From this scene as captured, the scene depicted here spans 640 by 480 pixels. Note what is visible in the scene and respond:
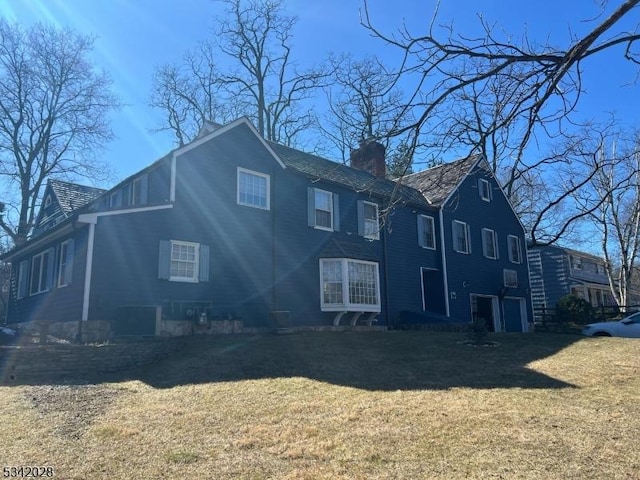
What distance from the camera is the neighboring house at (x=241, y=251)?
13359 millimetres

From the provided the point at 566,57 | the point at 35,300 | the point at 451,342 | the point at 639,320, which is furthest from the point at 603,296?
the point at 566,57

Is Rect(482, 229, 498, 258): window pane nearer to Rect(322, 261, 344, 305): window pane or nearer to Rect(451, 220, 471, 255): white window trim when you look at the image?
Rect(451, 220, 471, 255): white window trim

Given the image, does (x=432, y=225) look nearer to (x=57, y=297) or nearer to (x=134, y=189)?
(x=134, y=189)

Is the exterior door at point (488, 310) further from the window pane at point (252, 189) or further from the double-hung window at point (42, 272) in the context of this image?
the double-hung window at point (42, 272)

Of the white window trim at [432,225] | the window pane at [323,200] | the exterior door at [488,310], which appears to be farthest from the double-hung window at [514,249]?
the window pane at [323,200]

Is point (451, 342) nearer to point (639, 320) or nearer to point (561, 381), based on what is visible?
point (561, 381)

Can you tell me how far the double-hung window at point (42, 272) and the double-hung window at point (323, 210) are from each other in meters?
8.63

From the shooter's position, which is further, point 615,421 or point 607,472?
point 615,421

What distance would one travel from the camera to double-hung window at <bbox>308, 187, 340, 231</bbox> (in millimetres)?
18000

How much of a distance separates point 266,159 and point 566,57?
13455 millimetres

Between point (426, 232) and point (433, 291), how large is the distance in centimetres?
262

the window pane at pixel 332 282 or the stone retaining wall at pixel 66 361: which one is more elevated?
the window pane at pixel 332 282

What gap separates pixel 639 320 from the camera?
17.3 m

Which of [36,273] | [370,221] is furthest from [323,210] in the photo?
[36,273]
